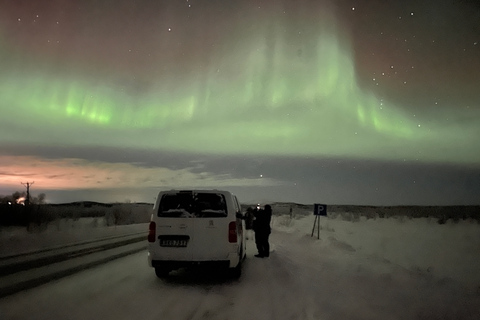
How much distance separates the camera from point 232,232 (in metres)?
10.7

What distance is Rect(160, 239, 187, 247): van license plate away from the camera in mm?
10609

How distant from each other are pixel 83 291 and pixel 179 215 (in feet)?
8.58

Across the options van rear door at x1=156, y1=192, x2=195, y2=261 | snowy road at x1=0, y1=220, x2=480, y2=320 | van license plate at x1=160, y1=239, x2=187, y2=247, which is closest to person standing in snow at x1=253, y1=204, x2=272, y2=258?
snowy road at x1=0, y1=220, x2=480, y2=320

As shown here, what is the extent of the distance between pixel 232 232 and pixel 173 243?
1.37m

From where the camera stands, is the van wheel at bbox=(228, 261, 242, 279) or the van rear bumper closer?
the van rear bumper

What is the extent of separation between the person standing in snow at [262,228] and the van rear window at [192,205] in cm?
535

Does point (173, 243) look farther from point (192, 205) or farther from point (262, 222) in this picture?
→ point (262, 222)

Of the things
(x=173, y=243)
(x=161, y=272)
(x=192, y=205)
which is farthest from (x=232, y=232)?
(x=161, y=272)

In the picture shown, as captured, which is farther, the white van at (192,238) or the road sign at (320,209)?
the road sign at (320,209)

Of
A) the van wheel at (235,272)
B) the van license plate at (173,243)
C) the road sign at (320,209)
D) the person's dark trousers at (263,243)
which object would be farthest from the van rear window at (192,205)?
the road sign at (320,209)

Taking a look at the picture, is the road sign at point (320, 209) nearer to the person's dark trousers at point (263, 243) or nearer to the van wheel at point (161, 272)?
the person's dark trousers at point (263, 243)

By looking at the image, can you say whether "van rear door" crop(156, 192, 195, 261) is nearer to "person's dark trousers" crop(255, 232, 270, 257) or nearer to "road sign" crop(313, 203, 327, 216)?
"person's dark trousers" crop(255, 232, 270, 257)

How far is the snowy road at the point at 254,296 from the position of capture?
7.61m

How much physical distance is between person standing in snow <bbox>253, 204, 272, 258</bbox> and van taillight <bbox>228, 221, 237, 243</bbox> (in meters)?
5.75
